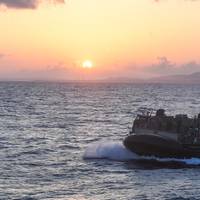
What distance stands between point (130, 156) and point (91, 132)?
19.8 meters

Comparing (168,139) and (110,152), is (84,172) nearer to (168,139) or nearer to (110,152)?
(110,152)

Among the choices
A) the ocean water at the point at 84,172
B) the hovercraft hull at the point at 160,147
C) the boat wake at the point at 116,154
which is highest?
the hovercraft hull at the point at 160,147

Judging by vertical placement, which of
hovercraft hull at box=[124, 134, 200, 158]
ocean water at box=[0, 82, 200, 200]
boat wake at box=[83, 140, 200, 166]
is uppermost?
hovercraft hull at box=[124, 134, 200, 158]

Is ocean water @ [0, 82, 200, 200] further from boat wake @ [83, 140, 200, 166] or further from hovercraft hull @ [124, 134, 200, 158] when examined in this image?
hovercraft hull @ [124, 134, 200, 158]

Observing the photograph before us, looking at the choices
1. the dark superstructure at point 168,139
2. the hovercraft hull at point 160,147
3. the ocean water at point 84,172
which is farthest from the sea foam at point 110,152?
the hovercraft hull at point 160,147

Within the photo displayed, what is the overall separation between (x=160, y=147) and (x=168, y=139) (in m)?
0.77

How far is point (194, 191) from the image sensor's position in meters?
Result: 30.9

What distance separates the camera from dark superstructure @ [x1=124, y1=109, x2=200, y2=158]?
38781 mm

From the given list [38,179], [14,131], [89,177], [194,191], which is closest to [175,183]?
[194,191]

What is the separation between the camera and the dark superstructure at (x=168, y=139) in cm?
3878

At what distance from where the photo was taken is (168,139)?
39.2m

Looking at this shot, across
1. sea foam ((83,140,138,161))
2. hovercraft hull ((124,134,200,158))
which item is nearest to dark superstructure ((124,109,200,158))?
hovercraft hull ((124,134,200,158))

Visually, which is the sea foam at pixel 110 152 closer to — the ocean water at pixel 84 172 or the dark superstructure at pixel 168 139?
the ocean water at pixel 84 172

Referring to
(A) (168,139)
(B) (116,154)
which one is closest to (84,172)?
(B) (116,154)
